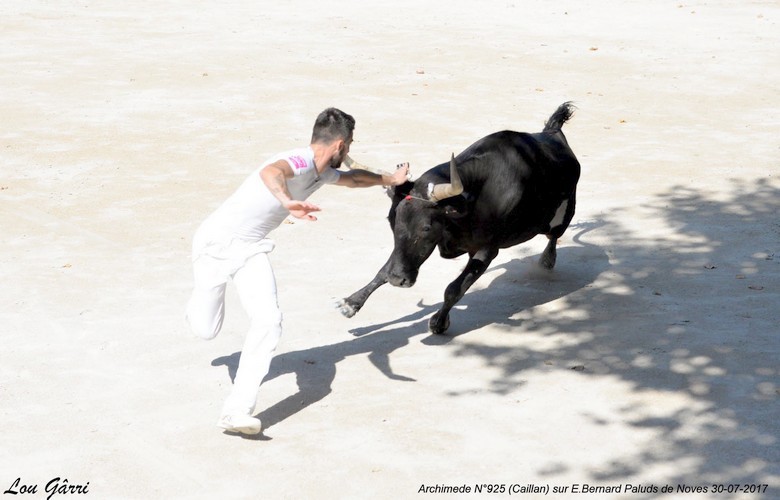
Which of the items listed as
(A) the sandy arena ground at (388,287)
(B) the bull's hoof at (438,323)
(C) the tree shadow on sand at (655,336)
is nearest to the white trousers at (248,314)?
(A) the sandy arena ground at (388,287)

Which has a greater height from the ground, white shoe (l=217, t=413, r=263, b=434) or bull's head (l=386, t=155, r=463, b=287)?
bull's head (l=386, t=155, r=463, b=287)

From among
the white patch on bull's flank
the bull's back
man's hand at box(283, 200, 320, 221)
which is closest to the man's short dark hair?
man's hand at box(283, 200, 320, 221)

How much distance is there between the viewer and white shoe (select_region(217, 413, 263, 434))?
6646mm

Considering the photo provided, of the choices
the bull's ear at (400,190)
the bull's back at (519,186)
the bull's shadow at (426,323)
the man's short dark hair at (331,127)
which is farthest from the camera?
the bull's back at (519,186)

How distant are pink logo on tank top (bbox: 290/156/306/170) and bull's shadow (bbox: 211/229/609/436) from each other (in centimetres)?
164

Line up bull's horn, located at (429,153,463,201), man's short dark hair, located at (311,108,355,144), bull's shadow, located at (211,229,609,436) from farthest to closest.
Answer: bull's horn, located at (429,153,463,201), bull's shadow, located at (211,229,609,436), man's short dark hair, located at (311,108,355,144)

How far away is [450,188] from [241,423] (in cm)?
259

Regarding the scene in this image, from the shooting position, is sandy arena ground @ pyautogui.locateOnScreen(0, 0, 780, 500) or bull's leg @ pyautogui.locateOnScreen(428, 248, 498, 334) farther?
bull's leg @ pyautogui.locateOnScreen(428, 248, 498, 334)

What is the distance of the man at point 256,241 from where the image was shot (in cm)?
687

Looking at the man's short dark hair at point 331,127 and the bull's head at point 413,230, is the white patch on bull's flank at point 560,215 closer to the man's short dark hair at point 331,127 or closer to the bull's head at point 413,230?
the bull's head at point 413,230

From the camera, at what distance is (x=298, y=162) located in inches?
277

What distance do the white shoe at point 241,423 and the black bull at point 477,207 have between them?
73.9 inches

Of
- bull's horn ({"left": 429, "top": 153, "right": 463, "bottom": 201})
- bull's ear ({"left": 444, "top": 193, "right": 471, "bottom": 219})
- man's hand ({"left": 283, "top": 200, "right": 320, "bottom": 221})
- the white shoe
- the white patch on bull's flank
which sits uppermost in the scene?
man's hand ({"left": 283, "top": 200, "right": 320, "bottom": 221})

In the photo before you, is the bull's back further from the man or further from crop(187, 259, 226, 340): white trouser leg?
crop(187, 259, 226, 340): white trouser leg
